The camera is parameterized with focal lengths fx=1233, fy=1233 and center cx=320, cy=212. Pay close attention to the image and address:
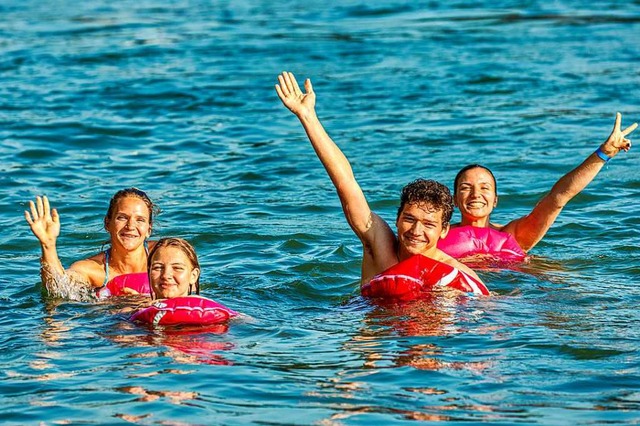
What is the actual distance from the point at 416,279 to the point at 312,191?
5478mm

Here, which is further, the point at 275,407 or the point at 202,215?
the point at 202,215

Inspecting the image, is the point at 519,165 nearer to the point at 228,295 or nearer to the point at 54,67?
the point at 228,295

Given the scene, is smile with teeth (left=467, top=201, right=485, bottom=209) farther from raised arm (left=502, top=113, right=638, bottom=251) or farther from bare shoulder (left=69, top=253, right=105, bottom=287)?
bare shoulder (left=69, top=253, right=105, bottom=287)

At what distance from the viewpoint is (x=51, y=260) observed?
29.6 ft

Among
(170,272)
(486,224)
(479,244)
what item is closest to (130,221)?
(170,272)

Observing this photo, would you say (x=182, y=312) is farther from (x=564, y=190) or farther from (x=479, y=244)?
(x=564, y=190)

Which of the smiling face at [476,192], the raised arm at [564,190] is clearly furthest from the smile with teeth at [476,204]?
the raised arm at [564,190]

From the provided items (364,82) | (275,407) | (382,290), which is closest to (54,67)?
(364,82)

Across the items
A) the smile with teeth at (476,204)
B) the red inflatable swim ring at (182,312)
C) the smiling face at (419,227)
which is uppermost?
the smile with teeth at (476,204)

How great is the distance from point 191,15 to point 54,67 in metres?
6.62

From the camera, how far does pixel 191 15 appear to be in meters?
27.8

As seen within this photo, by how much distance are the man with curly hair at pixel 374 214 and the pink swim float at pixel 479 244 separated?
162 centimetres

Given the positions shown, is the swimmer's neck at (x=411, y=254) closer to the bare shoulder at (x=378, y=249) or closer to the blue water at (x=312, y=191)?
the bare shoulder at (x=378, y=249)

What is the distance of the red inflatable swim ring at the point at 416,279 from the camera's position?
8773 mm
